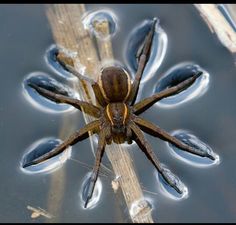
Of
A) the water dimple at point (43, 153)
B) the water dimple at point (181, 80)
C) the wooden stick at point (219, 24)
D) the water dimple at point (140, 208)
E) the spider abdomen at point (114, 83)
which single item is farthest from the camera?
the wooden stick at point (219, 24)

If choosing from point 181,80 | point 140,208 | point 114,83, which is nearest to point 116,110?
point 114,83

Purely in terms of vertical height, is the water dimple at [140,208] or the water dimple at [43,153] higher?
the water dimple at [43,153]

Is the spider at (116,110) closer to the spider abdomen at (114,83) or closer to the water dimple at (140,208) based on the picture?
the spider abdomen at (114,83)

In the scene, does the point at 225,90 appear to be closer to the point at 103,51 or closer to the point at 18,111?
the point at 103,51

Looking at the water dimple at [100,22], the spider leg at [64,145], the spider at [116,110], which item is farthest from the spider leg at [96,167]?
the water dimple at [100,22]

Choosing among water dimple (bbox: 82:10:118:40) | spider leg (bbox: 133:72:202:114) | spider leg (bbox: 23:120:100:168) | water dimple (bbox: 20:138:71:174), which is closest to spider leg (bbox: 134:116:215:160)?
spider leg (bbox: 133:72:202:114)

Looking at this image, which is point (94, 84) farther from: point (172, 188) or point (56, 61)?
point (172, 188)
